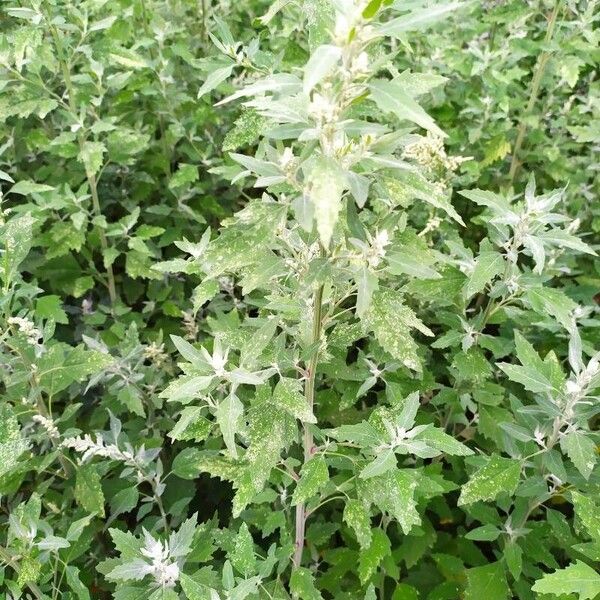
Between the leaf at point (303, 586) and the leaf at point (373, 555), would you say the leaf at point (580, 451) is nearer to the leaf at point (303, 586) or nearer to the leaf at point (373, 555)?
the leaf at point (373, 555)

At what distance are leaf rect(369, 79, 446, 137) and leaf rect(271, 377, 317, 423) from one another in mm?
722

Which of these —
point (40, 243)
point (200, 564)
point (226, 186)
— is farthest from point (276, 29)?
point (200, 564)

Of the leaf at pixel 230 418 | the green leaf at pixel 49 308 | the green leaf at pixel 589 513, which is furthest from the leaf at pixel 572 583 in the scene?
the green leaf at pixel 49 308

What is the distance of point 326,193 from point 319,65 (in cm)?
20

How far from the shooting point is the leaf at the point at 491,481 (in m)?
1.77

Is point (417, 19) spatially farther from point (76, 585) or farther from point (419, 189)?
point (76, 585)

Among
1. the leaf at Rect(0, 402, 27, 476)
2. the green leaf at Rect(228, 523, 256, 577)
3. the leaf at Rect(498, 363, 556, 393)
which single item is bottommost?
the green leaf at Rect(228, 523, 256, 577)

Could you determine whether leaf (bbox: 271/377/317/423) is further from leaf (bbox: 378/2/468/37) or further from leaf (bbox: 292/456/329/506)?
leaf (bbox: 378/2/468/37)

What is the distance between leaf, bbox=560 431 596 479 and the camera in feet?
5.44

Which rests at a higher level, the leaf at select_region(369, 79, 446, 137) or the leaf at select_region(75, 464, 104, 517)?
the leaf at select_region(369, 79, 446, 137)

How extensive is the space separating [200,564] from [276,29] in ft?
9.00

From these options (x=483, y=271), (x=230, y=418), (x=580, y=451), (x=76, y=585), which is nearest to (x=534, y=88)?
(x=483, y=271)

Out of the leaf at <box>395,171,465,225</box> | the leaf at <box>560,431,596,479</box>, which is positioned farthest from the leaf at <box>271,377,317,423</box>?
the leaf at <box>560,431,596,479</box>

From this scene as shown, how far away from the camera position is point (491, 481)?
1807 millimetres
